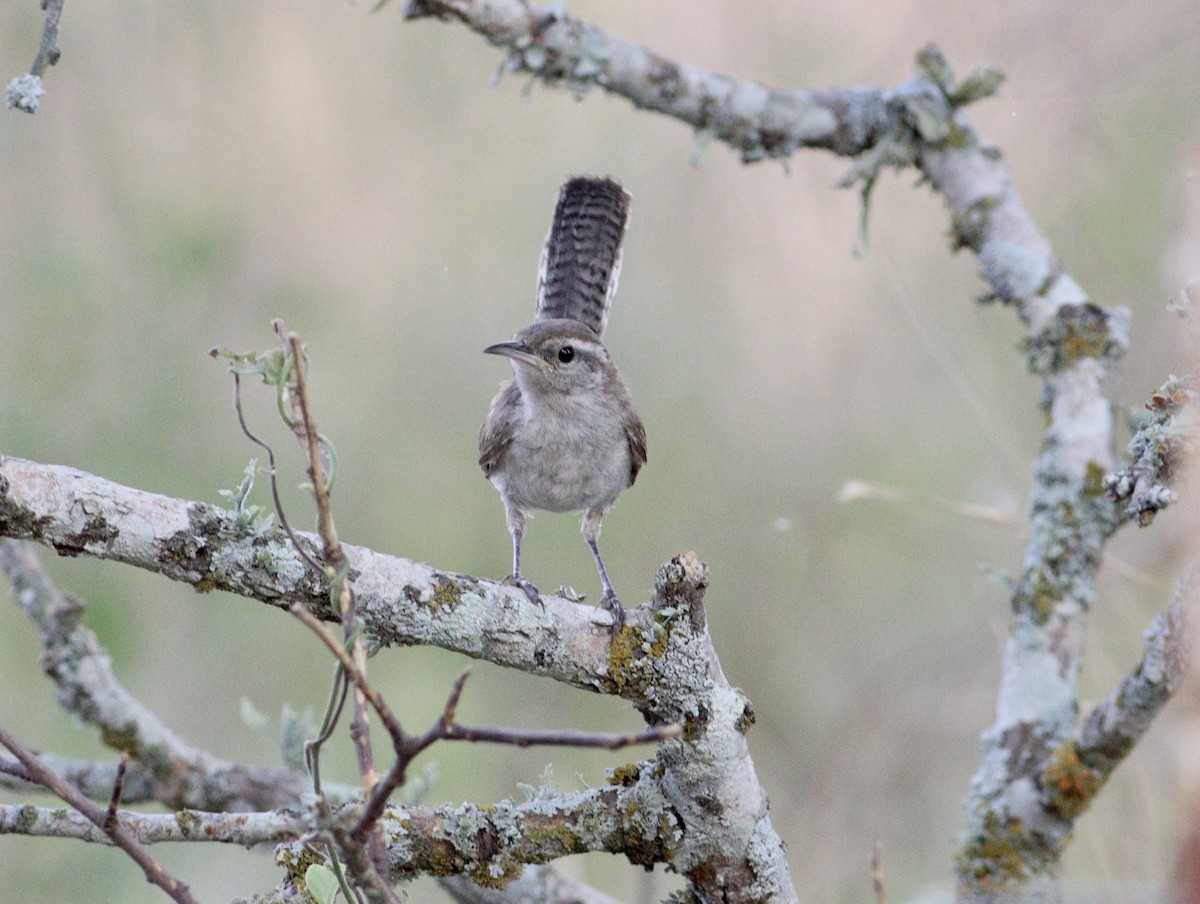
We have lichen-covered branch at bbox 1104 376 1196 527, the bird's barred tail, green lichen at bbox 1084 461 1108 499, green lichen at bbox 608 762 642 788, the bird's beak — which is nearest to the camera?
lichen-covered branch at bbox 1104 376 1196 527

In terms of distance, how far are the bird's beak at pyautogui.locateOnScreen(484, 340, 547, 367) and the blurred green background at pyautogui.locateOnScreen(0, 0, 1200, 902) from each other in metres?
1.90

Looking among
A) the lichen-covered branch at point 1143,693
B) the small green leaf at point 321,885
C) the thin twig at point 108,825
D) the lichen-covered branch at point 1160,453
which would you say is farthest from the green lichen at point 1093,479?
the thin twig at point 108,825

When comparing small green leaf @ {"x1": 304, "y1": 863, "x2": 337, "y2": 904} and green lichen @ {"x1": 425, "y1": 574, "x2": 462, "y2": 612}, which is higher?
green lichen @ {"x1": 425, "y1": 574, "x2": 462, "y2": 612}

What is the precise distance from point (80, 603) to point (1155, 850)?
326 cm

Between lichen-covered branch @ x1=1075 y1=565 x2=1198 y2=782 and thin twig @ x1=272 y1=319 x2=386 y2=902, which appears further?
lichen-covered branch @ x1=1075 y1=565 x2=1198 y2=782

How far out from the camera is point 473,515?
6871 mm

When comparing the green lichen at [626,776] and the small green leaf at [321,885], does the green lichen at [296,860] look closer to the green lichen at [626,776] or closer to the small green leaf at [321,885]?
the small green leaf at [321,885]

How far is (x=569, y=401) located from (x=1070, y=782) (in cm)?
199

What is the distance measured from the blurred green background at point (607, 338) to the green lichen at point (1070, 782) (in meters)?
1.41

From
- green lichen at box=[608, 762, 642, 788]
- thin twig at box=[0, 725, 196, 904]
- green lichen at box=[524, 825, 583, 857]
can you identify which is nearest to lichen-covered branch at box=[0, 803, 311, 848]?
thin twig at box=[0, 725, 196, 904]

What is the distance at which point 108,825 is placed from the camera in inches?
71.0

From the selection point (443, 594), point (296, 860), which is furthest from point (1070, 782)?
point (296, 860)

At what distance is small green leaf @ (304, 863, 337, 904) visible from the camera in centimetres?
194

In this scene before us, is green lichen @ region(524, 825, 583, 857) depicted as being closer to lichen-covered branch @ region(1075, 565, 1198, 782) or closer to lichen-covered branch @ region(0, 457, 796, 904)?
lichen-covered branch @ region(0, 457, 796, 904)
